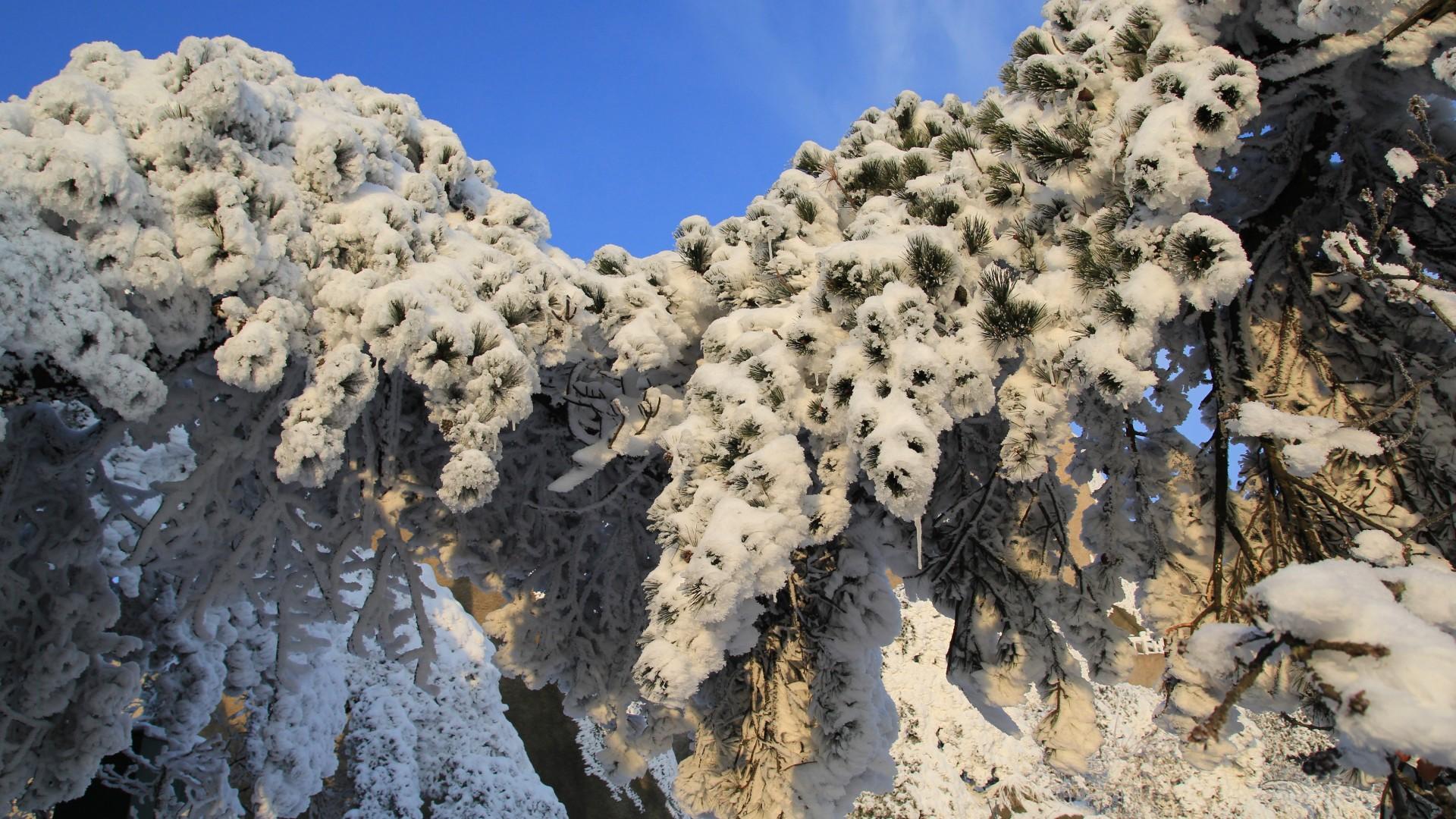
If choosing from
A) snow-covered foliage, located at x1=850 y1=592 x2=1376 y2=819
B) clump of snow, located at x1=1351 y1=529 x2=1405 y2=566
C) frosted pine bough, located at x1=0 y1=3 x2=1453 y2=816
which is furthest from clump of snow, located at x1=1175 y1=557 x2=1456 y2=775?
snow-covered foliage, located at x1=850 y1=592 x2=1376 y2=819

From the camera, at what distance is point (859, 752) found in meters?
4.00

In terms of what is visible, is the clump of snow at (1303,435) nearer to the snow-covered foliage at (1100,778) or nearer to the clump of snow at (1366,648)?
the clump of snow at (1366,648)

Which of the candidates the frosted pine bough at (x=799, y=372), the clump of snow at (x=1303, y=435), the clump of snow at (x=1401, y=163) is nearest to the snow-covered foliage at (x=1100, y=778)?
the frosted pine bough at (x=799, y=372)

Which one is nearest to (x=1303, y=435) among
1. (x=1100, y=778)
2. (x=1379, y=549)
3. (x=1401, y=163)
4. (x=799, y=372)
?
(x=1379, y=549)

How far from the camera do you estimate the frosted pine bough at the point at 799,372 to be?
2713mm

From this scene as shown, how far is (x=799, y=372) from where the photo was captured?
10.5ft

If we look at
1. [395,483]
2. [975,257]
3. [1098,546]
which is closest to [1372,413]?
[1098,546]

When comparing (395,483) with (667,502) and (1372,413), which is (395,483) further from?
(1372,413)

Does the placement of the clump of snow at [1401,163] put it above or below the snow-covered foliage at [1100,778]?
above

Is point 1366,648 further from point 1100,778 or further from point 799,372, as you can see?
point 1100,778

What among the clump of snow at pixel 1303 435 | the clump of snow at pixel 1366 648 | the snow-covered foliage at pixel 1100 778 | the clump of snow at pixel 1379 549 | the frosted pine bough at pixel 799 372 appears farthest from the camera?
the snow-covered foliage at pixel 1100 778

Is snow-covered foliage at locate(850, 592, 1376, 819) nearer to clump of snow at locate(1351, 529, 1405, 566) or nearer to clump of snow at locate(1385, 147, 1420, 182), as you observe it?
clump of snow at locate(1351, 529, 1405, 566)

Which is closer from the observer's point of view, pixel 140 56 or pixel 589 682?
pixel 140 56

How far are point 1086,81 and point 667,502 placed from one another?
7.62 ft
